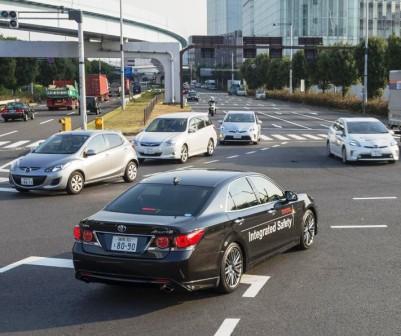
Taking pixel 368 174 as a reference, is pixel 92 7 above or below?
above

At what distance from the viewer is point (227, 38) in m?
190

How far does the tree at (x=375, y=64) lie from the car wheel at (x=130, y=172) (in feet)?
163

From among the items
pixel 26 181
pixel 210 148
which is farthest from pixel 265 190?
pixel 210 148

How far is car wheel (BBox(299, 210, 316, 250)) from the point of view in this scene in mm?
10156

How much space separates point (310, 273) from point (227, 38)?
606 feet

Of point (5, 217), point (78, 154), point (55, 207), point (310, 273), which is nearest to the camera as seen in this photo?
point (310, 273)

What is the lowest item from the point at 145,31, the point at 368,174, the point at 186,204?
the point at 368,174

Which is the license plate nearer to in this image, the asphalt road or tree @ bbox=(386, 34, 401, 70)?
the asphalt road

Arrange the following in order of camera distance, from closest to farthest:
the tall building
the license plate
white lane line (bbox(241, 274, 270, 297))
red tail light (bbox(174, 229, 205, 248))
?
1. red tail light (bbox(174, 229, 205, 248))
2. the license plate
3. white lane line (bbox(241, 274, 270, 297))
4. the tall building

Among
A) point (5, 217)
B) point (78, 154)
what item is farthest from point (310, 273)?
point (78, 154)

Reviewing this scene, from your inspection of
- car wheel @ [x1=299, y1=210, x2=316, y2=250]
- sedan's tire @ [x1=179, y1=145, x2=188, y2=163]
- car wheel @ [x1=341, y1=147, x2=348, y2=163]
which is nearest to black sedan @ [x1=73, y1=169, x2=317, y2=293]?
car wheel @ [x1=299, y1=210, x2=316, y2=250]

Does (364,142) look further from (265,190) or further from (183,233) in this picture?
(183,233)

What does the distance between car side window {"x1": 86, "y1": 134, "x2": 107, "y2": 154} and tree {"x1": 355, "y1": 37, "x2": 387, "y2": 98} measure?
166ft

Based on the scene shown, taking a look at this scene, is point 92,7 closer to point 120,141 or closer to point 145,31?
point 145,31
